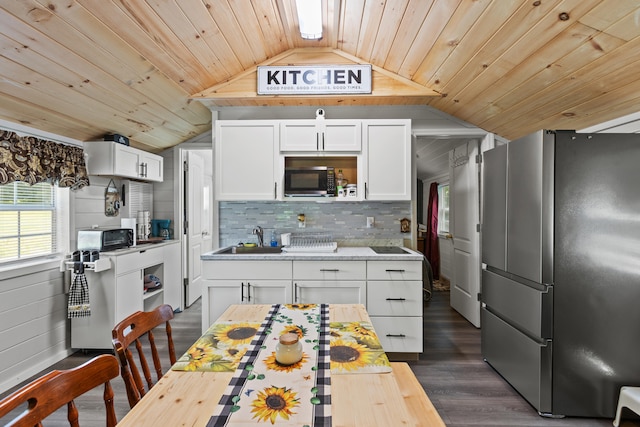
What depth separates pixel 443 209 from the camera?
5633 millimetres

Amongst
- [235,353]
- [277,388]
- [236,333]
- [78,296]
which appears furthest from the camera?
[78,296]

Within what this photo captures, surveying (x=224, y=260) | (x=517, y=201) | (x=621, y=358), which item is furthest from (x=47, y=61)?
(x=621, y=358)

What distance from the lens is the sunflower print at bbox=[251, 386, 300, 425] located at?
83cm

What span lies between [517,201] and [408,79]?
4.75 feet

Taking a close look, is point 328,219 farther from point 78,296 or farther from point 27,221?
point 27,221

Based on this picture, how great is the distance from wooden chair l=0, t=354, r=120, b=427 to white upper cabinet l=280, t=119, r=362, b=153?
7.21ft

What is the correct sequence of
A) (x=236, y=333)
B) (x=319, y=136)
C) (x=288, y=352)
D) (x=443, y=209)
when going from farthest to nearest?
(x=443, y=209)
(x=319, y=136)
(x=236, y=333)
(x=288, y=352)

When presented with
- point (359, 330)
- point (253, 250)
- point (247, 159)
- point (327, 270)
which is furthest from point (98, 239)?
point (359, 330)

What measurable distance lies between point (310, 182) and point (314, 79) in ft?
3.07

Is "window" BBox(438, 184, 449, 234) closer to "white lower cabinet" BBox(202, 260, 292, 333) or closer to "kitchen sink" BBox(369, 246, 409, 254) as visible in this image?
"kitchen sink" BBox(369, 246, 409, 254)

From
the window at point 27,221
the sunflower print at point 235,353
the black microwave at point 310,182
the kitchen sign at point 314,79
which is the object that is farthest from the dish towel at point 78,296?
the kitchen sign at point 314,79

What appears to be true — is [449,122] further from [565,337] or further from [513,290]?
[565,337]

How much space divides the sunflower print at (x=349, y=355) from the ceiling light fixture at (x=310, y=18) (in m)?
2.10

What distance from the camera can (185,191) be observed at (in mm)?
3896
